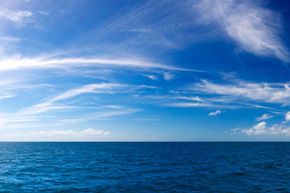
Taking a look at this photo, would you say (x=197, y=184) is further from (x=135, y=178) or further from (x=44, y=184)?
(x=44, y=184)

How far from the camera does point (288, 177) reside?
39250mm

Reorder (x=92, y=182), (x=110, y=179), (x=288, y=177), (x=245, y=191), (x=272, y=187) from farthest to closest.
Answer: (x=288, y=177)
(x=110, y=179)
(x=92, y=182)
(x=272, y=187)
(x=245, y=191)

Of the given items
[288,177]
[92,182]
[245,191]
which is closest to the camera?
[245,191]

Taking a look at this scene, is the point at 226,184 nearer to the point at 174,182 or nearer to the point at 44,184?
the point at 174,182

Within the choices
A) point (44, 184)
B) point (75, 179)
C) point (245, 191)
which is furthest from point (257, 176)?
point (44, 184)

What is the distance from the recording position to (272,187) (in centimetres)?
3188

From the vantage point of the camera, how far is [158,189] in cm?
3009

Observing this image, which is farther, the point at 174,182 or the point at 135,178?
the point at 135,178

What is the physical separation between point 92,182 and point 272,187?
2393 centimetres

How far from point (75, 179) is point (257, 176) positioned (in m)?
28.7

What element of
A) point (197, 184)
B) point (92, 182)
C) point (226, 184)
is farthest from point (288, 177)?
point (92, 182)

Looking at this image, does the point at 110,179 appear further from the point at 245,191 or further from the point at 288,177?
the point at 288,177

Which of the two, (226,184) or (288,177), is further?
(288,177)

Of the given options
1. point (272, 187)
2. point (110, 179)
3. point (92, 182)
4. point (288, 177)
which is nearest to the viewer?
point (272, 187)
